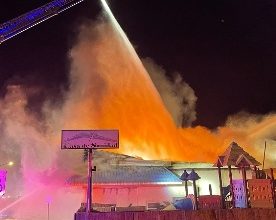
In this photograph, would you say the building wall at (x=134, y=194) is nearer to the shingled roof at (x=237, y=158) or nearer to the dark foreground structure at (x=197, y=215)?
the shingled roof at (x=237, y=158)

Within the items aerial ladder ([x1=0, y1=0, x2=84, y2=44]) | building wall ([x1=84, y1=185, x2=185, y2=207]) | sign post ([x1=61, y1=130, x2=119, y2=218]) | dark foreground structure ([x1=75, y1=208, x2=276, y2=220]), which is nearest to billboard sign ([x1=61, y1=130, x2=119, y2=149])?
sign post ([x1=61, y1=130, x2=119, y2=218])

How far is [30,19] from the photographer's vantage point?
826 inches

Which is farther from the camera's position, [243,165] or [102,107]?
[102,107]

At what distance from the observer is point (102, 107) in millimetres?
54219

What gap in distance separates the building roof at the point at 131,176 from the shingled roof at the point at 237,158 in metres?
12.1

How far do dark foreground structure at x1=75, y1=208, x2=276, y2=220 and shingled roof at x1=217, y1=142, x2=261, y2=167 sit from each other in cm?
245

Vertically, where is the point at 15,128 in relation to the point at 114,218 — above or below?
above

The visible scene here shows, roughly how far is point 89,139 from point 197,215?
4.85 meters

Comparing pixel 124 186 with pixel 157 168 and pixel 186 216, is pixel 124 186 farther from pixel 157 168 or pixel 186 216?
pixel 186 216

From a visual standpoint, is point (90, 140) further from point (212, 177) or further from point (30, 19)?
point (212, 177)

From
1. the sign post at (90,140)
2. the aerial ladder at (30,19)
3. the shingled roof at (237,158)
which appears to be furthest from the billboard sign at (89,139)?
the aerial ladder at (30,19)

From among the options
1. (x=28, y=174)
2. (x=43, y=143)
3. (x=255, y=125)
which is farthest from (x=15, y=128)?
(x=255, y=125)

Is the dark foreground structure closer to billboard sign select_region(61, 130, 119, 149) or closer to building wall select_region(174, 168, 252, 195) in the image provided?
billboard sign select_region(61, 130, 119, 149)

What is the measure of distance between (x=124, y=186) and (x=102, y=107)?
94.1 ft
